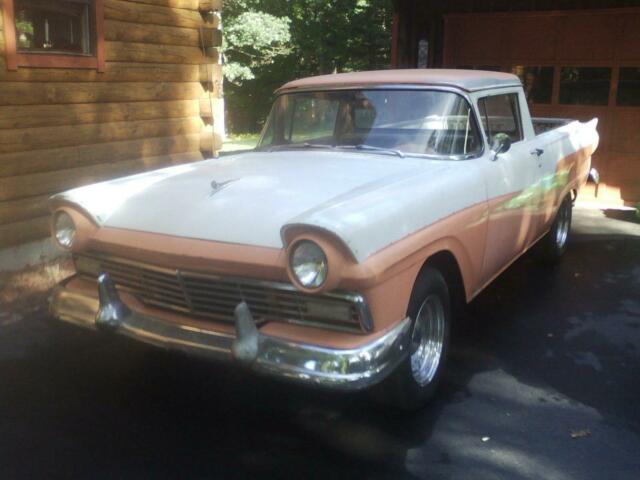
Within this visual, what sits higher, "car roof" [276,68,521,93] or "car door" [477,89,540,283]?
"car roof" [276,68,521,93]

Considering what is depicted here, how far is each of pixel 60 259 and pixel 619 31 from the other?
7.38 m

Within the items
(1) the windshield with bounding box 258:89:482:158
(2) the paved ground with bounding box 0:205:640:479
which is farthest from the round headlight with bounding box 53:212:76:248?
(1) the windshield with bounding box 258:89:482:158

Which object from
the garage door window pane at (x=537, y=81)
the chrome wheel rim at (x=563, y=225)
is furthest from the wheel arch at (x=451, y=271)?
the garage door window pane at (x=537, y=81)

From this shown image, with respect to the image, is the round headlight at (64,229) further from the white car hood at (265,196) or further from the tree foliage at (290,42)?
the tree foliage at (290,42)

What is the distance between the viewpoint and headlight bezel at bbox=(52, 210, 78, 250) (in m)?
3.59

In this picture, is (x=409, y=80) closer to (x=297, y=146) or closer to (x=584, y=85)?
(x=297, y=146)

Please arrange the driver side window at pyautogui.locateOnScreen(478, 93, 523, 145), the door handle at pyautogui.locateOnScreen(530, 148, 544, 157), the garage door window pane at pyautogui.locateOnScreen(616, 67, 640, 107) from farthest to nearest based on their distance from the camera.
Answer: the garage door window pane at pyautogui.locateOnScreen(616, 67, 640, 107) → the door handle at pyautogui.locateOnScreen(530, 148, 544, 157) → the driver side window at pyautogui.locateOnScreen(478, 93, 523, 145)

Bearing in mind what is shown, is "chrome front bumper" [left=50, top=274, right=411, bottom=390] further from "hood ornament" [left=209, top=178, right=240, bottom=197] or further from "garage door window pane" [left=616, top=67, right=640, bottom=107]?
"garage door window pane" [left=616, top=67, right=640, bottom=107]

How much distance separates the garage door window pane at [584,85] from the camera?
911 cm

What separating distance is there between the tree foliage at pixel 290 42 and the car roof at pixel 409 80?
19.9m

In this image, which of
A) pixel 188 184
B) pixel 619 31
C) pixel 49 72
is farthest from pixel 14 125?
pixel 619 31

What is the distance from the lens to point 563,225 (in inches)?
253

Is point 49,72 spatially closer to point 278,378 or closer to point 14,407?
point 14,407

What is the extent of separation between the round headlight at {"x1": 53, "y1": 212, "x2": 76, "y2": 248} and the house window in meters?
2.27
